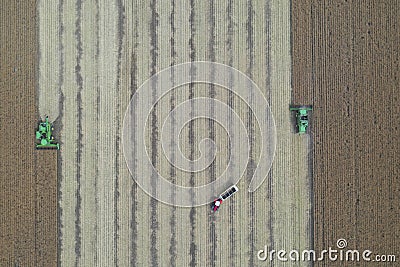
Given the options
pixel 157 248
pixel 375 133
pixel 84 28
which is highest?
pixel 84 28

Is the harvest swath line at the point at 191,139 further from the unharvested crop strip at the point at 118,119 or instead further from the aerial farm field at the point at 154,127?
the unharvested crop strip at the point at 118,119

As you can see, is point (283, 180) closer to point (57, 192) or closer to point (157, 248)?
point (157, 248)

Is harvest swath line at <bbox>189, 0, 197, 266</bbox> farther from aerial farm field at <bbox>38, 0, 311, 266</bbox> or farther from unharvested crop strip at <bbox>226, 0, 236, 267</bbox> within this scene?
unharvested crop strip at <bbox>226, 0, 236, 267</bbox>

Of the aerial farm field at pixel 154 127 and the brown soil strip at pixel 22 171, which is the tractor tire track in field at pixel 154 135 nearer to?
the aerial farm field at pixel 154 127

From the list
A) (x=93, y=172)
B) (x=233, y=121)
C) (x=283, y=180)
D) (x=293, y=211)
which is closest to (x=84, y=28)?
(x=93, y=172)

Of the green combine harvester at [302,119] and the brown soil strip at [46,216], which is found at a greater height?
the green combine harvester at [302,119]

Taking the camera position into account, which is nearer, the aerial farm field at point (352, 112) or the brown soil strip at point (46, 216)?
the brown soil strip at point (46, 216)

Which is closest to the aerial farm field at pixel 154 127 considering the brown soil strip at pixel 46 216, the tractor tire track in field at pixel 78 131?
the tractor tire track in field at pixel 78 131

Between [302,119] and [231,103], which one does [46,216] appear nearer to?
[231,103]
